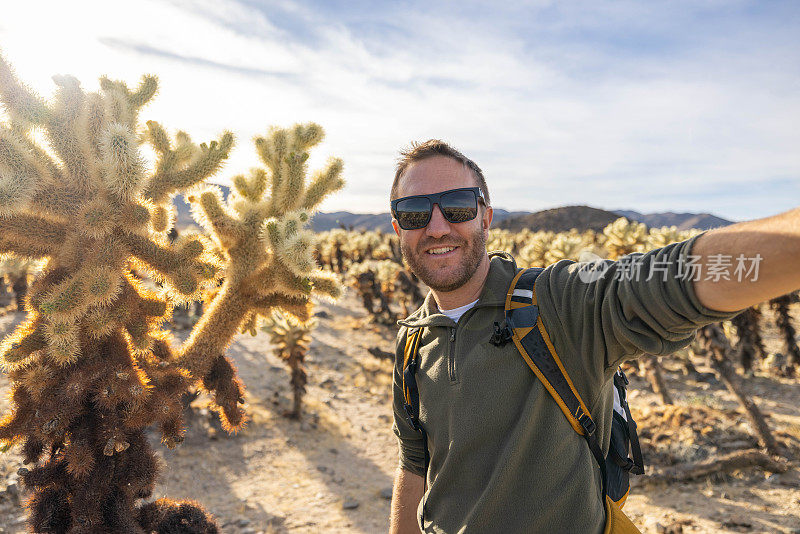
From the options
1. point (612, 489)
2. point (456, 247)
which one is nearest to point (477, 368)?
point (456, 247)

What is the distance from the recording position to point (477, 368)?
199 centimetres

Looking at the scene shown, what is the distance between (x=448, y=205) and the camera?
2297 mm

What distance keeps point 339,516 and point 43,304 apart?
20.3 feet

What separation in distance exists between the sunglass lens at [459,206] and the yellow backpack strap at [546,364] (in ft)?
1.81

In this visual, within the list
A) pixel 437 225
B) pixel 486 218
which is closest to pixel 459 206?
pixel 437 225

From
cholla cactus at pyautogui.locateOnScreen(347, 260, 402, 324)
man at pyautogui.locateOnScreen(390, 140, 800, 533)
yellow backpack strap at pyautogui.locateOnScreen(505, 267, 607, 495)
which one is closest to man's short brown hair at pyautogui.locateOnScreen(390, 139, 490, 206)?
man at pyautogui.locateOnScreen(390, 140, 800, 533)

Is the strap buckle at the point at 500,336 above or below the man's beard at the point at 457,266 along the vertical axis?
below

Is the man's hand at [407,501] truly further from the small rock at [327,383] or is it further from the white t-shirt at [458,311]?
the small rock at [327,383]

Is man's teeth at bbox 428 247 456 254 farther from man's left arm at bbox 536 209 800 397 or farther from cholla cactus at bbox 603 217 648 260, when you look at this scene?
cholla cactus at bbox 603 217 648 260

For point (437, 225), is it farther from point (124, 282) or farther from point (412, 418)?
point (124, 282)

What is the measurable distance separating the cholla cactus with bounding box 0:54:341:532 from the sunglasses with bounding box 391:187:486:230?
1.00m

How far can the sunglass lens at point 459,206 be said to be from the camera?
89.8 inches

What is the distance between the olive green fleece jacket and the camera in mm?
1669

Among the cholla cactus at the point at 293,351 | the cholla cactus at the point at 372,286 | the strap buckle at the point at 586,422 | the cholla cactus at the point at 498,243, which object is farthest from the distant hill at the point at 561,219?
the strap buckle at the point at 586,422
